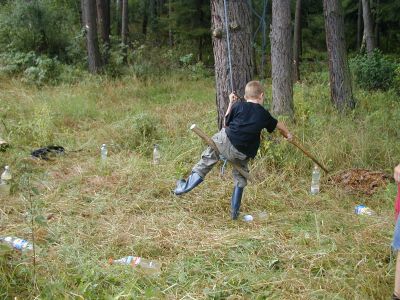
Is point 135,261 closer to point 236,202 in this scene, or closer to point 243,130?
point 236,202

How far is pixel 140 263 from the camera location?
3.79m

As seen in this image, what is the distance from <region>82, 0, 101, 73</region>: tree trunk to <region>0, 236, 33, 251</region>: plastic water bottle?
999 cm

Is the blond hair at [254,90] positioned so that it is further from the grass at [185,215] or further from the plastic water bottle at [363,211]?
the plastic water bottle at [363,211]

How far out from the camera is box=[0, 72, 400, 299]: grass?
11.4 feet

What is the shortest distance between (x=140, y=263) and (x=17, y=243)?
1143mm

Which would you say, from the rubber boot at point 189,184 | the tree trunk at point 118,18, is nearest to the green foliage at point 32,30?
the tree trunk at point 118,18

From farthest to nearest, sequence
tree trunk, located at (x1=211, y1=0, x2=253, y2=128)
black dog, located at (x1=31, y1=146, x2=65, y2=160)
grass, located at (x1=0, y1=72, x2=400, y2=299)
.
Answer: black dog, located at (x1=31, y1=146, x2=65, y2=160) < tree trunk, located at (x1=211, y1=0, x2=253, y2=128) < grass, located at (x1=0, y1=72, x2=400, y2=299)

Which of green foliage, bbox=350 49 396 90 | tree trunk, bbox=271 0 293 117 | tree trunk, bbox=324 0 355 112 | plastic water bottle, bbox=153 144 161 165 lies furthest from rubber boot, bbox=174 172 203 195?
green foliage, bbox=350 49 396 90

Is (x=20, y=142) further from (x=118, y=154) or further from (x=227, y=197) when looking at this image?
(x=227, y=197)

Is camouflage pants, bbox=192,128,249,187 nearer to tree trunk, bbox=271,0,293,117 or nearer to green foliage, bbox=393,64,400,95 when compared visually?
tree trunk, bbox=271,0,293,117

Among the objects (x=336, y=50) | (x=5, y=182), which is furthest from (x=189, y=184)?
(x=336, y=50)

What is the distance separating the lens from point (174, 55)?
1697cm

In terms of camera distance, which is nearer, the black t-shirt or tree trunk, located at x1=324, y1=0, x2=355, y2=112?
the black t-shirt

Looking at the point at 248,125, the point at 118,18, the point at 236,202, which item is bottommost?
the point at 236,202
